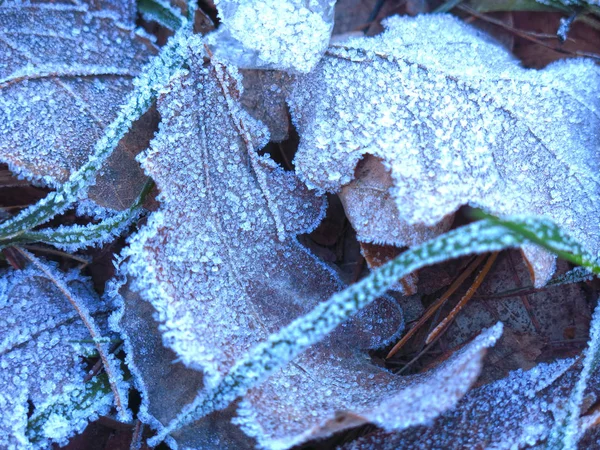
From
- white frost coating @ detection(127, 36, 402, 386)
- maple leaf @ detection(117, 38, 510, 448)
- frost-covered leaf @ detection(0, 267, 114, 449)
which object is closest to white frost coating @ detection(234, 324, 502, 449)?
maple leaf @ detection(117, 38, 510, 448)

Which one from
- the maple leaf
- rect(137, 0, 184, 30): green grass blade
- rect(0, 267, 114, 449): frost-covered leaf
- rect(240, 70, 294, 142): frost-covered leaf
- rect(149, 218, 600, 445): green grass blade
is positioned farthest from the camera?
rect(137, 0, 184, 30): green grass blade

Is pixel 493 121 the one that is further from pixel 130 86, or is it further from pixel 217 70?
pixel 130 86

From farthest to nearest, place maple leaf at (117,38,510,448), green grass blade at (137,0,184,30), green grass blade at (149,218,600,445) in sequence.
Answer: green grass blade at (137,0,184,30)
maple leaf at (117,38,510,448)
green grass blade at (149,218,600,445)

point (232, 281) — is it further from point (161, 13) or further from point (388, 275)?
point (161, 13)

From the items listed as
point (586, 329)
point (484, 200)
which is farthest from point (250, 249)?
point (586, 329)

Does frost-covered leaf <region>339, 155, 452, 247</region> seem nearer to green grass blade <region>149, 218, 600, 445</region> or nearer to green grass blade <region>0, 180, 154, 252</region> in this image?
green grass blade <region>149, 218, 600, 445</region>

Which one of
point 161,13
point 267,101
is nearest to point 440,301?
point 267,101

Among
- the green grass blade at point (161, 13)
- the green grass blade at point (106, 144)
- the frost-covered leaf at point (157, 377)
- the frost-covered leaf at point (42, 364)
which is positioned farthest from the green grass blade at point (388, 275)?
the green grass blade at point (161, 13)
